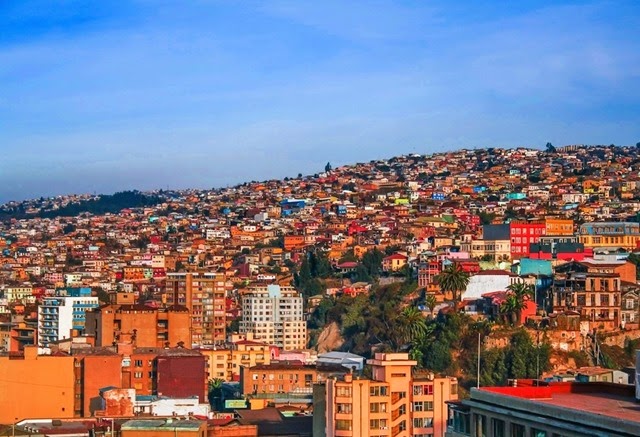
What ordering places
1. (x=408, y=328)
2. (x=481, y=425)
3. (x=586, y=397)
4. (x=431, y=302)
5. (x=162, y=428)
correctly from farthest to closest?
1. (x=431, y=302)
2. (x=408, y=328)
3. (x=162, y=428)
4. (x=481, y=425)
5. (x=586, y=397)

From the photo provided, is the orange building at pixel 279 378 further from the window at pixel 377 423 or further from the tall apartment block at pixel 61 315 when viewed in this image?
the window at pixel 377 423

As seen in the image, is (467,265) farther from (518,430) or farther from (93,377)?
(518,430)

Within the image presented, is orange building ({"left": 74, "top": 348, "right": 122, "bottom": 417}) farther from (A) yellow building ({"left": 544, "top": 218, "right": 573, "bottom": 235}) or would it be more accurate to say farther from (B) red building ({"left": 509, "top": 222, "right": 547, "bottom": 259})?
(A) yellow building ({"left": 544, "top": 218, "right": 573, "bottom": 235})

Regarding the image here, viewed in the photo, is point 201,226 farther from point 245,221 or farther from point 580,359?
point 580,359

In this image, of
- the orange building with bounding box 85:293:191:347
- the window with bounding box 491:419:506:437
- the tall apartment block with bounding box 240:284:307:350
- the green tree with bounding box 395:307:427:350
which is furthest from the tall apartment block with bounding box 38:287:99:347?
the window with bounding box 491:419:506:437

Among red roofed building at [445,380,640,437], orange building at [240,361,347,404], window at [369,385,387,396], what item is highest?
red roofed building at [445,380,640,437]

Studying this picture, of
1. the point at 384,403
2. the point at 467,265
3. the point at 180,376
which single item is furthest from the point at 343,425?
the point at 467,265
